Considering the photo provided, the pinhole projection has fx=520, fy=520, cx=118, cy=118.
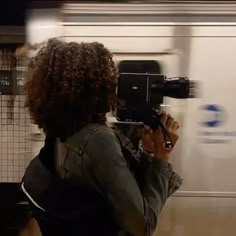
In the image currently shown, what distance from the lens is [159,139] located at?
1990mm

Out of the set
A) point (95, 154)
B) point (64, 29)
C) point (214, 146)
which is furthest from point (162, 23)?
point (95, 154)

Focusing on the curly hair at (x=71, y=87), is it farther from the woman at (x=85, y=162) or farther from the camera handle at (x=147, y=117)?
the camera handle at (x=147, y=117)

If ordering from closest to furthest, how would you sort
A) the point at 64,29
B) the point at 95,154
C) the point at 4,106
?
1. the point at 95,154
2. the point at 64,29
3. the point at 4,106

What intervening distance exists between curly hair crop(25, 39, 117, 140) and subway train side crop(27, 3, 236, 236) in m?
1.13

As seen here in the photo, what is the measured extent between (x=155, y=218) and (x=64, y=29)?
1.55 m

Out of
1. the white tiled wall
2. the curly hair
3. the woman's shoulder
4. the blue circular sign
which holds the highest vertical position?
the curly hair

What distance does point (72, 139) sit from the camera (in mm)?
1887

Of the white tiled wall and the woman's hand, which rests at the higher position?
the woman's hand

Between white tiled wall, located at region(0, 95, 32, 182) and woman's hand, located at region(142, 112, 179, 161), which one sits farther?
white tiled wall, located at region(0, 95, 32, 182)

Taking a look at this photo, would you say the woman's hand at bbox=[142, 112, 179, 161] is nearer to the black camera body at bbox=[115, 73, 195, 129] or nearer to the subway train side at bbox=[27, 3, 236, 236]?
the black camera body at bbox=[115, 73, 195, 129]

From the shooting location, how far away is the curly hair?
1868mm

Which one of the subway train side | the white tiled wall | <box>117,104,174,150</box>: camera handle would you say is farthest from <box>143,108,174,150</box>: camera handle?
the white tiled wall

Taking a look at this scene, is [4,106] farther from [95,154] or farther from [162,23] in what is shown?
[95,154]

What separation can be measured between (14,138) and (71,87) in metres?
1.89
